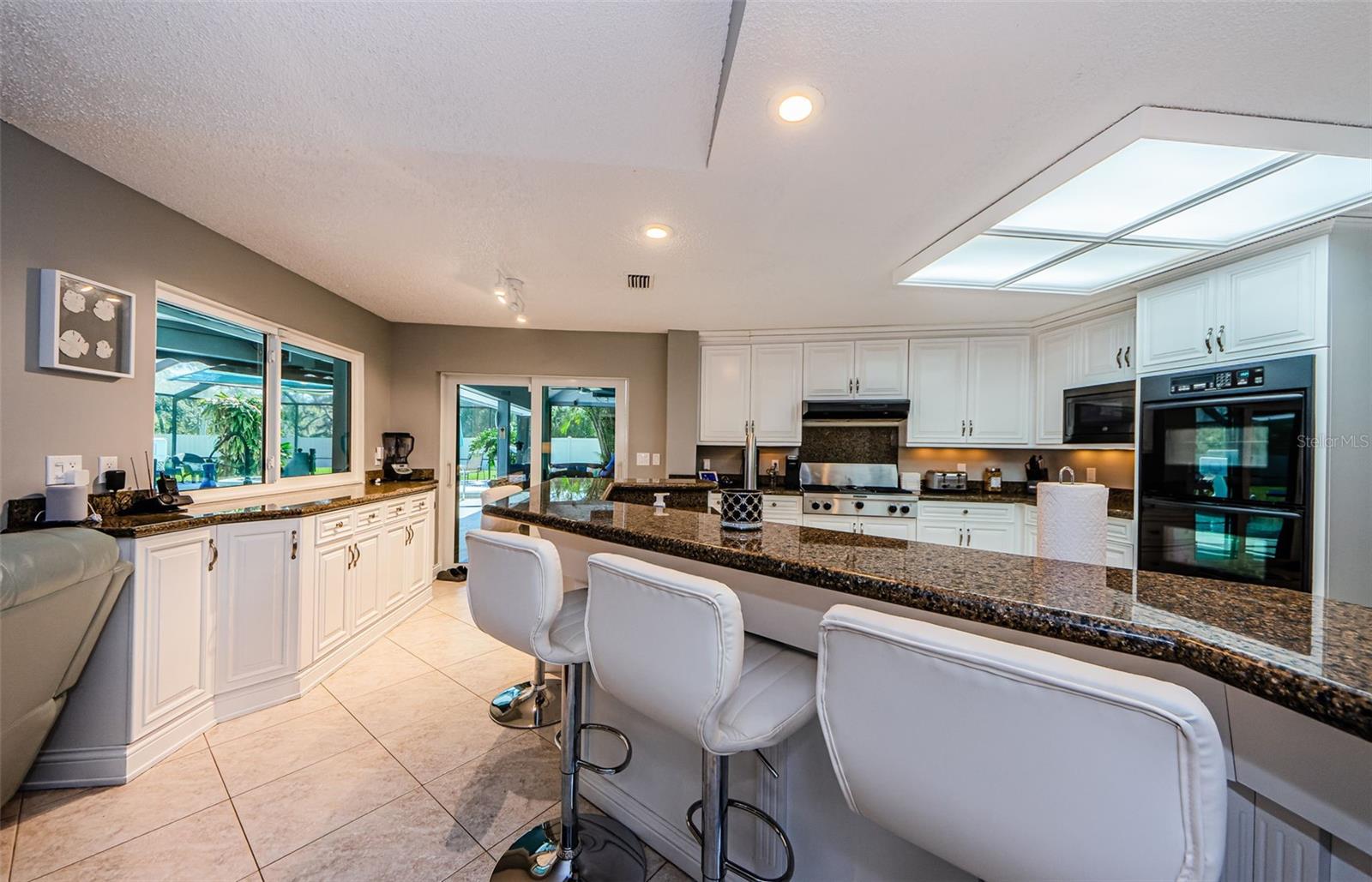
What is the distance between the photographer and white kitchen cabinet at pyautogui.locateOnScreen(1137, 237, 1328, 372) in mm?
2177

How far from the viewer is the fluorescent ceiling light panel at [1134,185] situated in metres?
1.71

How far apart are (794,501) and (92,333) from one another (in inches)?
160

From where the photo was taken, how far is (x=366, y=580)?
2.98 metres

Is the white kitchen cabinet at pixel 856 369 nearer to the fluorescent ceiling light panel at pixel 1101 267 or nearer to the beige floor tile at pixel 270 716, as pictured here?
the fluorescent ceiling light panel at pixel 1101 267

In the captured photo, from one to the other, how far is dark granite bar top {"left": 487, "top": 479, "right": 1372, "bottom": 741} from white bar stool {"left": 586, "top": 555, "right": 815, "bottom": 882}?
22 cm

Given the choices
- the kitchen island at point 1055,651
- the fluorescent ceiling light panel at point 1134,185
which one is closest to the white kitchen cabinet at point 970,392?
the fluorescent ceiling light panel at point 1134,185

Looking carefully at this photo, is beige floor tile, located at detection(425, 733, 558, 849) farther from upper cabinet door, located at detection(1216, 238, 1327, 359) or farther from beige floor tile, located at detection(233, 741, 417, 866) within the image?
upper cabinet door, located at detection(1216, 238, 1327, 359)

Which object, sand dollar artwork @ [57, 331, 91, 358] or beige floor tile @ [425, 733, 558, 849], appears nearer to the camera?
beige floor tile @ [425, 733, 558, 849]

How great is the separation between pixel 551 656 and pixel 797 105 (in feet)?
5.63

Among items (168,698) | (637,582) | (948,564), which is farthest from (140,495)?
(948,564)

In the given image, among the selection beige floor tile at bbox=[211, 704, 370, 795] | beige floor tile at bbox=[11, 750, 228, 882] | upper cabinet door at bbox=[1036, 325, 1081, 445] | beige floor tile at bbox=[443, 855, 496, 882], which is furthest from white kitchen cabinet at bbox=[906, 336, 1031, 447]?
beige floor tile at bbox=[11, 750, 228, 882]

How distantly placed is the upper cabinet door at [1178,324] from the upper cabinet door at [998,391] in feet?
3.78

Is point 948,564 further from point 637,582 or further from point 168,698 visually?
point 168,698

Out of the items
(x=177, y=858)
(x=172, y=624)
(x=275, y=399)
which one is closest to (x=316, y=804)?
(x=177, y=858)
